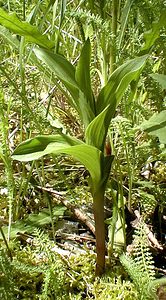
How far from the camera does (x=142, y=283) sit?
2.54 feet

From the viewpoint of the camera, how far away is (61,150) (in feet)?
2.40

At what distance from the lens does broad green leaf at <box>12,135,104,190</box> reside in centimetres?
75

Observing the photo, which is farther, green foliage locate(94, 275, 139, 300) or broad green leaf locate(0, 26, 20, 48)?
broad green leaf locate(0, 26, 20, 48)

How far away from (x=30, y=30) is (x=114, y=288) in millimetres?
516

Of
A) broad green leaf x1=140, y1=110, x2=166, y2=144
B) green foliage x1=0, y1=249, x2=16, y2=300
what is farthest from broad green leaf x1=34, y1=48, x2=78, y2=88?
green foliage x1=0, y1=249, x2=16, y2=300

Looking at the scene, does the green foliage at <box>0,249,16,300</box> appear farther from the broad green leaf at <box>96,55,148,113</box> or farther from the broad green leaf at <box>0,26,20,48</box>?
the broad green leaf at <box>0,26,20,48</box>

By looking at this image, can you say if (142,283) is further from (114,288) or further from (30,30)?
(30,30)

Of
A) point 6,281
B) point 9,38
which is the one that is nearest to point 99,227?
point 6,281

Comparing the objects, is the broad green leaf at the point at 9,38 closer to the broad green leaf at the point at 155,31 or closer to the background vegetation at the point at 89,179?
the background vegetation at the point at 89,179

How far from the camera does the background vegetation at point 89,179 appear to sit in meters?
0.81

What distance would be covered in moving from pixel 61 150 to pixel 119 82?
0.17 meters

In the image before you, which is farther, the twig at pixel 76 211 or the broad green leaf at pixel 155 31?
the twig at pixel 76 211

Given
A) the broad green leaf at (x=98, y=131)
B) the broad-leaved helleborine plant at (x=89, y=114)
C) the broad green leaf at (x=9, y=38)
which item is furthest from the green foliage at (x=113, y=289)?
the broad green leaf at (x=9, y=38)

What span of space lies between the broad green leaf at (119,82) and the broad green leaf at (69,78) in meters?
0.03
